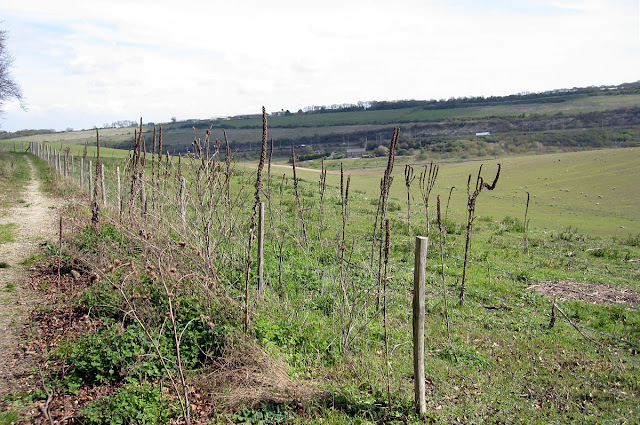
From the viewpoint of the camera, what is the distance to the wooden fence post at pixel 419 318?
3.88 metres

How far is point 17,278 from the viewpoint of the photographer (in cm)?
766

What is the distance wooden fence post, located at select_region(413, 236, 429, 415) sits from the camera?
12.7ft

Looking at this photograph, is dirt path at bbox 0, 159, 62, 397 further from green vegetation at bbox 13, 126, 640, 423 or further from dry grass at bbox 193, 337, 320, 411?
dry grass at bbox 193, 337, 320, 411

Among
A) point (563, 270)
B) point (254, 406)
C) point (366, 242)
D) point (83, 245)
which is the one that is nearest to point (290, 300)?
point (254, 406)

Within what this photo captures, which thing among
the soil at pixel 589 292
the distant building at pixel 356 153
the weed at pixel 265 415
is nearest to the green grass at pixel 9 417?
the weed at pixel 265 415

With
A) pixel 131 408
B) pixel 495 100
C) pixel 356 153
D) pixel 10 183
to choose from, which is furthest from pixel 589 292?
pixel 495 100

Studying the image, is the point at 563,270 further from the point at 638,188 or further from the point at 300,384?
the point at 638,188

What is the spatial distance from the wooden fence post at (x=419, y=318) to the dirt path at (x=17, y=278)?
158 inches

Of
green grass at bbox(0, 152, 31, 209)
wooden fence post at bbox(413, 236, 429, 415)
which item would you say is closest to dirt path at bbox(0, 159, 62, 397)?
green grass at bbox(0, 152, 31, 209)

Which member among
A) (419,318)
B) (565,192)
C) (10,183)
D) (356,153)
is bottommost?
(565,192)

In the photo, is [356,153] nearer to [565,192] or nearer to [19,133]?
[565,192]

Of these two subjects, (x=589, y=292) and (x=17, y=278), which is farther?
(x=589, y=292)

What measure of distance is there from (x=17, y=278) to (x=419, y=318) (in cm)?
735

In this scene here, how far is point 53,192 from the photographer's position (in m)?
19.1
